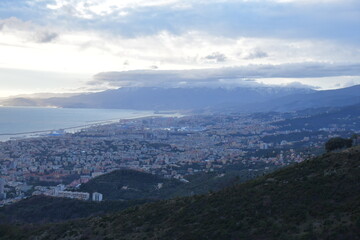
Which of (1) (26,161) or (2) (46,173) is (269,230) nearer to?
(2) (46,173)

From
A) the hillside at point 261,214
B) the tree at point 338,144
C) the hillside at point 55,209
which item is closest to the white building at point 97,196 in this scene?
the hillside at point 55,209

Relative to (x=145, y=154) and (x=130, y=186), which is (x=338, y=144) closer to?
(x=130, y=186)

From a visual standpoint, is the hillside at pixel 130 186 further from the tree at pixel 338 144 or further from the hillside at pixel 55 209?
the tree at pixel 338 144

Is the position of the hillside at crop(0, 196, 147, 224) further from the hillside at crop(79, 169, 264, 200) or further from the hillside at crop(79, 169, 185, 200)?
the hillside at crop(79, 169, 185, 200)

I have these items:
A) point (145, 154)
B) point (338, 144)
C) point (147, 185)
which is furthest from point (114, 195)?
point (145, 154)

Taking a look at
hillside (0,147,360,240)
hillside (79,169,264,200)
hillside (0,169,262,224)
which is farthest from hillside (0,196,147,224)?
hillside (0,147,360,240)

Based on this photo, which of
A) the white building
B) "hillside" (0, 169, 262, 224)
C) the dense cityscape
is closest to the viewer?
"hillside" (0, 169, 262, 224)

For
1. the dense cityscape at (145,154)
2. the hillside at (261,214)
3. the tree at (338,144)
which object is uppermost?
the tree at (338,144)

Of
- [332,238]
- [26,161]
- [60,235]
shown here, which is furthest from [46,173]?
[332,238]
